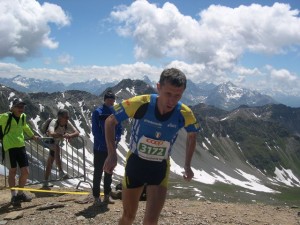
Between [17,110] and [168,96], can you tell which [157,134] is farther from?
[17,110]

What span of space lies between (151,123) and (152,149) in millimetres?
454

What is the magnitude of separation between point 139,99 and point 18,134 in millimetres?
7211

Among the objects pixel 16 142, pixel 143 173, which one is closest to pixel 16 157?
pixel 16 142

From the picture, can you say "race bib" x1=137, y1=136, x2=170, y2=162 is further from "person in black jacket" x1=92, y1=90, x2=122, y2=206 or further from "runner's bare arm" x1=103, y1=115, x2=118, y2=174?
"person in black jacket" x1=92, y1=90, x2=122, y2=206

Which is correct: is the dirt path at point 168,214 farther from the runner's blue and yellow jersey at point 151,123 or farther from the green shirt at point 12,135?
the runner's blue and yellow jersey at point 151,123

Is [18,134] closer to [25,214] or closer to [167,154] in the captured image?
[25,214]

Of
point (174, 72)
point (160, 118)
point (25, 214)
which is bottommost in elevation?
point (25, 214)

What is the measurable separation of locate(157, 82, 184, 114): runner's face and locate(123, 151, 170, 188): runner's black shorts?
0.96 meters

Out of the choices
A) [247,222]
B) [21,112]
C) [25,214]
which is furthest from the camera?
[21,112]

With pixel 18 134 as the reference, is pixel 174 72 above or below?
above

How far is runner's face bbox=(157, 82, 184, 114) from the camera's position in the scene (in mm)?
6168

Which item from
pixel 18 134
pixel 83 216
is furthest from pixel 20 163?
pixel 83 216

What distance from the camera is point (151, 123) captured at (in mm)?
6586

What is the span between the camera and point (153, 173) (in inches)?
265
